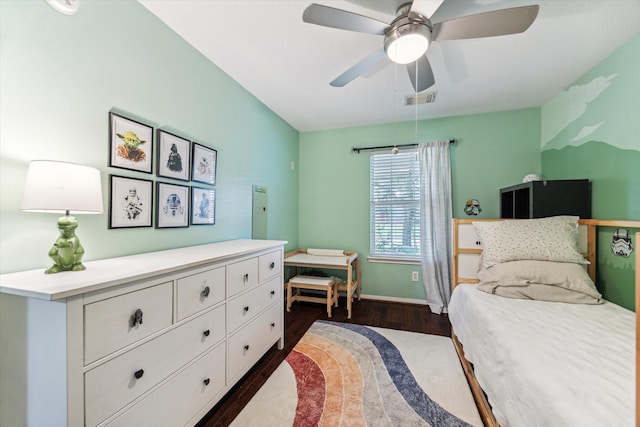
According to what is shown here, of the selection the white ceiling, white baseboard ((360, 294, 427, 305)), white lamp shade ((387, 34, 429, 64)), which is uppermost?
the white ceiling

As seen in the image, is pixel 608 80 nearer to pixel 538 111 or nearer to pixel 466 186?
pixel 538 111

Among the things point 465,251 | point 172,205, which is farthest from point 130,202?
point 465,251

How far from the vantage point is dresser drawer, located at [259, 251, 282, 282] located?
6.17ft

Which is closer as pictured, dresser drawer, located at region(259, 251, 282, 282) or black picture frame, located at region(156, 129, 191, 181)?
black picture frame, located at region(156, 129, 191, 181)

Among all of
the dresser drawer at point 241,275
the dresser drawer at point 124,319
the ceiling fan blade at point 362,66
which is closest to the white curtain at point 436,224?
the ceiling fan blade at point 362,66

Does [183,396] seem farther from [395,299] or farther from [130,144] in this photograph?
[395,299]

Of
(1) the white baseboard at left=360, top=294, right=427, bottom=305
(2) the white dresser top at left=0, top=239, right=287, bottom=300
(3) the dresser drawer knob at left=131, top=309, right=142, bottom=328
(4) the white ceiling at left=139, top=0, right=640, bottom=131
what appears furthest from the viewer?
(1) the white baseboard at left=360, top=294, right=427, bottom=305

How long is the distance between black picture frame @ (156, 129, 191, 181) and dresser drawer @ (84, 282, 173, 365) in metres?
0.91

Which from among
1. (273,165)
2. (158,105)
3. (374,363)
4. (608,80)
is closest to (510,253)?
(374,363)

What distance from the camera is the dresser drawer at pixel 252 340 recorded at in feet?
5.14

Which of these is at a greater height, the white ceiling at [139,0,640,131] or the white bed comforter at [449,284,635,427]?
the white ceiling at [139,0,640,131]

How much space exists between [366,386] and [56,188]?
2.03 meters

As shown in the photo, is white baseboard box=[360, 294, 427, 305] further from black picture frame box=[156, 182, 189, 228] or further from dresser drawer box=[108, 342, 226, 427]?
black picture frame box=[156, 182, 189, 228]

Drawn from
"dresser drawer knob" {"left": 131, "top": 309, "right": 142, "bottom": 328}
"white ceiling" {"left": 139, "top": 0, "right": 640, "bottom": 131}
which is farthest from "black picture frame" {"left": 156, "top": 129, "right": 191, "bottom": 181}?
"dresser drawer knob" {"left": 131, "top": 309, "right": 142, "bottom": 328}
